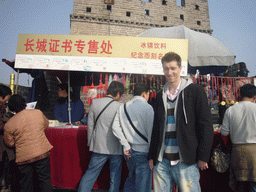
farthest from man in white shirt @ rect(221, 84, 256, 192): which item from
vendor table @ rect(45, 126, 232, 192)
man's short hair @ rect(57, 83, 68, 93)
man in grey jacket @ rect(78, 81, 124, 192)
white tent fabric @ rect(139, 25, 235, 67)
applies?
man's short hair @ rect(57, 83, 68, 93)

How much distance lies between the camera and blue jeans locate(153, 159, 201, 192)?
134 centimetres

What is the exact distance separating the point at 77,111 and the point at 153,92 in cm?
229

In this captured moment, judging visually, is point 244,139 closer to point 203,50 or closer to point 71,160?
point 71,160

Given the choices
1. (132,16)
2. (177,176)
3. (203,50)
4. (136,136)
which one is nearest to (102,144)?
(136,136)

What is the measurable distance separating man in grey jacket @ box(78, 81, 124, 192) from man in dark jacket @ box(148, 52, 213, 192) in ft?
2.61

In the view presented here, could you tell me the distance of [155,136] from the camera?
155cm

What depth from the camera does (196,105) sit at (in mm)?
→ 1366

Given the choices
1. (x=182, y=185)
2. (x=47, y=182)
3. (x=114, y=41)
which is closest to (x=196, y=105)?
(x=182, y=185)

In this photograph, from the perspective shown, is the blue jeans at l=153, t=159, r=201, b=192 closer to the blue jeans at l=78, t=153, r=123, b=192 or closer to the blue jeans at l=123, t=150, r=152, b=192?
the blue jeans at l=123, t=150, r=152, b=192

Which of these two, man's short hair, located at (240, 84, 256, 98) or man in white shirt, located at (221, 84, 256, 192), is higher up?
man's short hair, located at (240, 84, 256, 98)

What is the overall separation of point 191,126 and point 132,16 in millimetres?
18248

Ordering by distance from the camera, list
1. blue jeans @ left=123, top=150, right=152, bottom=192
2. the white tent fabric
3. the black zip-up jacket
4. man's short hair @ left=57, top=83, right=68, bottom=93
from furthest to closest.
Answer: the white tent fabric, man's short hair @ left=57, top=83, right=68, bottom=93, blue jeans @ left=123, top=150, right=152, bottom=192, the black zip-up jacket

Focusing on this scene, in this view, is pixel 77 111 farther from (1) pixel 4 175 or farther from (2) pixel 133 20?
(2) pixel 133 20

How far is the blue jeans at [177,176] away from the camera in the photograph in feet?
4.40
